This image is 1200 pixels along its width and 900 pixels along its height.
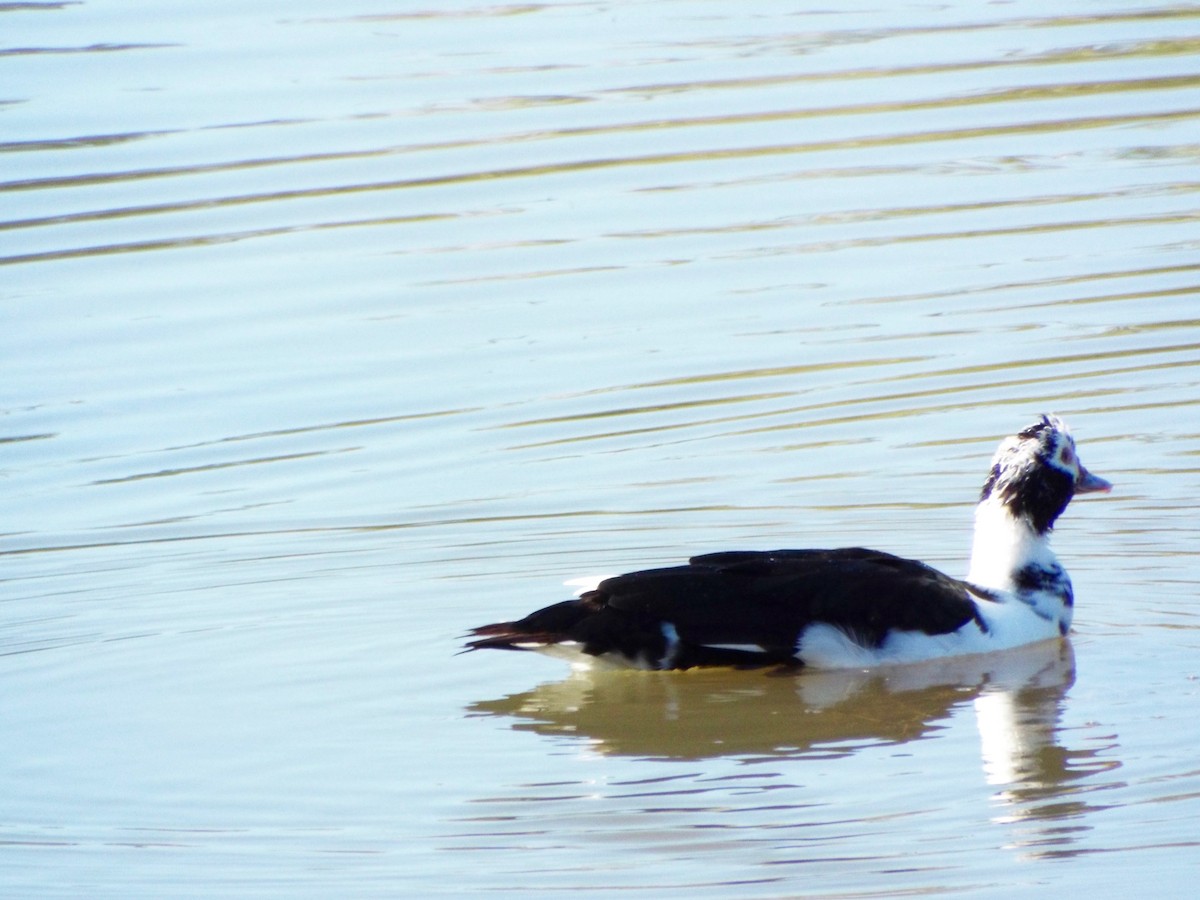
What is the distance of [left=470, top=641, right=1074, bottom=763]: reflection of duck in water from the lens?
329 inches

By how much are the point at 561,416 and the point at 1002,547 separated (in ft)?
10.8

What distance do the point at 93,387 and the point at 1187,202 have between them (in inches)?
278

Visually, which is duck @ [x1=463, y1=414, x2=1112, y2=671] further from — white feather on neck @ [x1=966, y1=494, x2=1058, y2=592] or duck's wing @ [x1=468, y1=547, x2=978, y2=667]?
white feather on neck @ [x1=966, y1=494, x2=1058, y2=592]

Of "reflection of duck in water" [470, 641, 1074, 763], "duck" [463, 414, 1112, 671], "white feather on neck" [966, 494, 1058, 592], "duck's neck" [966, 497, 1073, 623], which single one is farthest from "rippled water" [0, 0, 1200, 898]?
"white feather on neck" [966, 494, 1058, 592]

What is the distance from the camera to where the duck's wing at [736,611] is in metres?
8.99

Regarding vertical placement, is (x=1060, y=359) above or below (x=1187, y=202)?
below

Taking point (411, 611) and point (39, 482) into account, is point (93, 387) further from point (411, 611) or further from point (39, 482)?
point (411, 611)

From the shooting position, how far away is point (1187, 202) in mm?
15273

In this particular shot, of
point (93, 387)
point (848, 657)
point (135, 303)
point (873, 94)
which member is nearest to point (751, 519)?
point (848, 657)

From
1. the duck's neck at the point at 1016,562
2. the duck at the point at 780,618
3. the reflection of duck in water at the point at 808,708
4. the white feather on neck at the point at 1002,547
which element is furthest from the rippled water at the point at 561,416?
the white feather on neck at the point at 1002,547

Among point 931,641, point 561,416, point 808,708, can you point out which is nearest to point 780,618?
point 808,708

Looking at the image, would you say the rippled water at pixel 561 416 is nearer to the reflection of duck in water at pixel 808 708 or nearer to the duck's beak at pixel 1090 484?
the reflection of duck in water at pixel 808 708

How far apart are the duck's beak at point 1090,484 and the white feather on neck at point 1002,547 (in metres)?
0.26

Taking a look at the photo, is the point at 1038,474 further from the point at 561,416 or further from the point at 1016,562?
the point at 561,416
